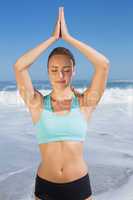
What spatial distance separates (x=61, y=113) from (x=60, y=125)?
0.27ft

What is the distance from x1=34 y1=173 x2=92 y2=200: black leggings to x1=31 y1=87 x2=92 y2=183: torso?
0.09 feet

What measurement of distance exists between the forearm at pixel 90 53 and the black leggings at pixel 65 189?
775 mm

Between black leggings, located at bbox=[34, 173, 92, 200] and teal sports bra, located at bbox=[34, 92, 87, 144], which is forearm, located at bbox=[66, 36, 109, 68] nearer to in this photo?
teal sports bra, located at bbox=[34, 92, 87, 144]

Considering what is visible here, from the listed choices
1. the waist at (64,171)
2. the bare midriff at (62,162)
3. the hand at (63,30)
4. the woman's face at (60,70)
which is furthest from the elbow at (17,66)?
the waist at (64,171)

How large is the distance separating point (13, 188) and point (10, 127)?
234 inches

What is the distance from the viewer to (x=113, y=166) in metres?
6.43

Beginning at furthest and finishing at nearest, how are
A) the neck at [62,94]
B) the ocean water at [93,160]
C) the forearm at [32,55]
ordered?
the ocean water at [93,160] < the neck at [62,94] < the forearm at [32,55]

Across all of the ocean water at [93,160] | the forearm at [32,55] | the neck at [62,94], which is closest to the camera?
the forearm at [32,55]

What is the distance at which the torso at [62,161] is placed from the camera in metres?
2.46

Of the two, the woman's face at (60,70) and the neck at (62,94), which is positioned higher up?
the woman's face at (60,70)

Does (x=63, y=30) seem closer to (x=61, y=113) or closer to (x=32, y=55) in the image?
(x=32, y=55)

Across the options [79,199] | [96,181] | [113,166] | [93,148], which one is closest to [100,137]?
[93,148]

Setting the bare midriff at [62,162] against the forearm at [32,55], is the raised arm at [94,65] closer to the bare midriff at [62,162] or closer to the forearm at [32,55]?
the forearm at [32,55]

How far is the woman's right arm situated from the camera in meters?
2.34
